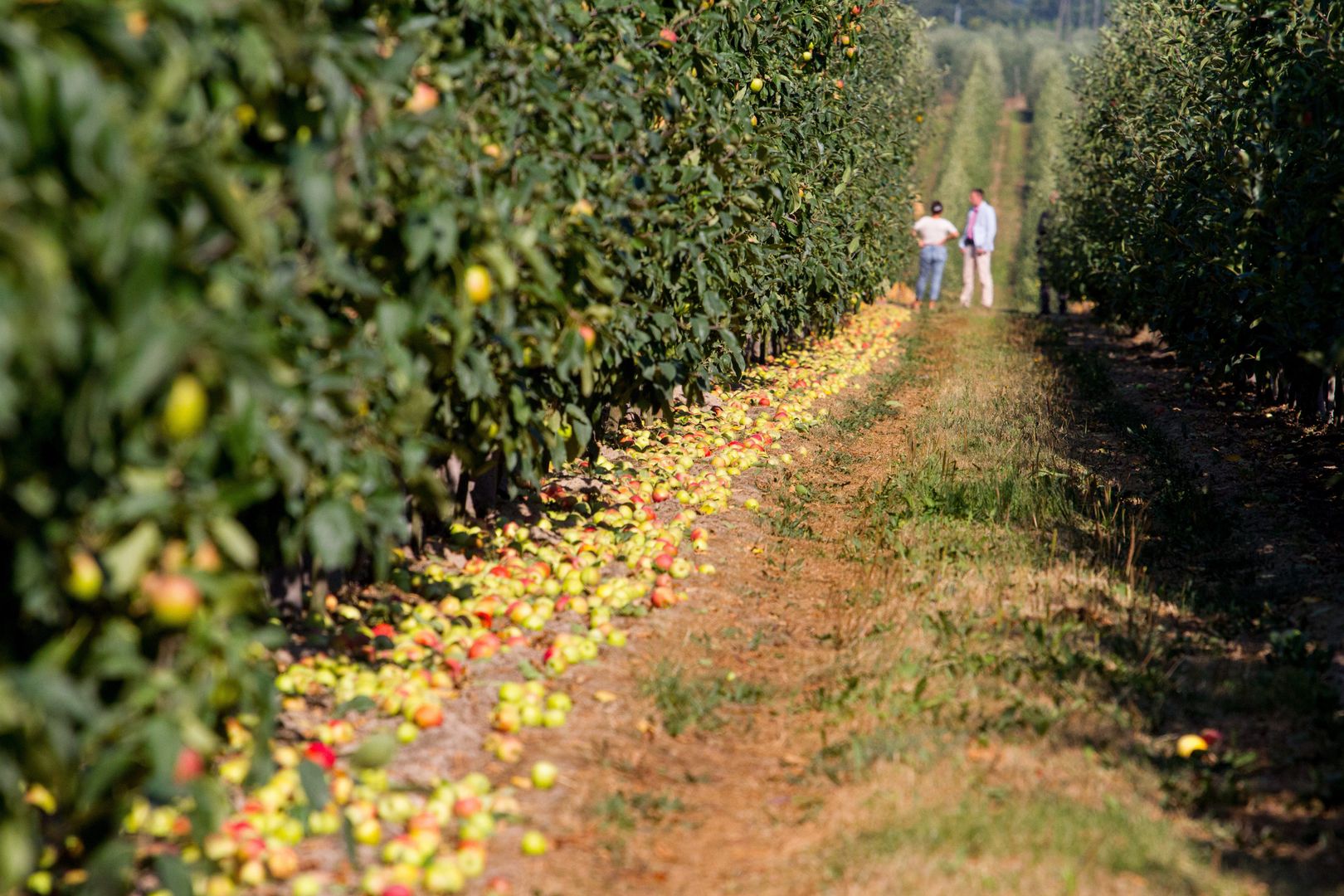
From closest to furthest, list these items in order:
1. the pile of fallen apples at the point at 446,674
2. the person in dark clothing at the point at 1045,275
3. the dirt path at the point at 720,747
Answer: the pile of fallen apples at the point at 446,674 < the dirt path at the point at 720,747 < the person in dark clothing at the point at 1045,275

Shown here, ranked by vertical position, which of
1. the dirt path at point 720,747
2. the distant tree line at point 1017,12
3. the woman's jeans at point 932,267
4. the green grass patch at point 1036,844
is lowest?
the dirt path at point 720,747

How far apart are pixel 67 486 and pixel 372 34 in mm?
1652

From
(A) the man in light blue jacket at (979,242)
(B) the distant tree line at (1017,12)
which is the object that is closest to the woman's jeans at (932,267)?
(A) the man in light blue jacket at (979,242)

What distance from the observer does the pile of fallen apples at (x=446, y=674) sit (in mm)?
3072

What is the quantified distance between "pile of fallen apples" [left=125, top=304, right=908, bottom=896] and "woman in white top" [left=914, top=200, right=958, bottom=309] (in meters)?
12.5

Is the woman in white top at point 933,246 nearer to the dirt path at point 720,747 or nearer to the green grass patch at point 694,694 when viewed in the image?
the dirt path at point 720,747

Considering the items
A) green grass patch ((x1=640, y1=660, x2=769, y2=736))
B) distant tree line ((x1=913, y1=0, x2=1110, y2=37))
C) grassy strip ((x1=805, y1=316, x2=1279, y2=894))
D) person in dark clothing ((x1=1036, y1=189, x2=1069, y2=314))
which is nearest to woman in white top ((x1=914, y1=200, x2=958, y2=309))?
person in dark clothing ((x1=1036, y1=189, x2=1069, y2=314))

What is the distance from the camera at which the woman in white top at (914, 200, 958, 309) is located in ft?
63.1

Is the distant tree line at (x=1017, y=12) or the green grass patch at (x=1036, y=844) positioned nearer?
the green grass patch at (x=1036, y=844)

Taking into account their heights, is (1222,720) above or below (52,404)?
below

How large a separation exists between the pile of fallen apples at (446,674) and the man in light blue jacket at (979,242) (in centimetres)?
1331

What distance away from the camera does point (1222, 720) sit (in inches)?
160

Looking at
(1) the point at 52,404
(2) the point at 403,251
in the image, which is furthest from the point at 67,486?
(2) the point at 403,251

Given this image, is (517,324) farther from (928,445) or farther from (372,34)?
A: (928,445)
